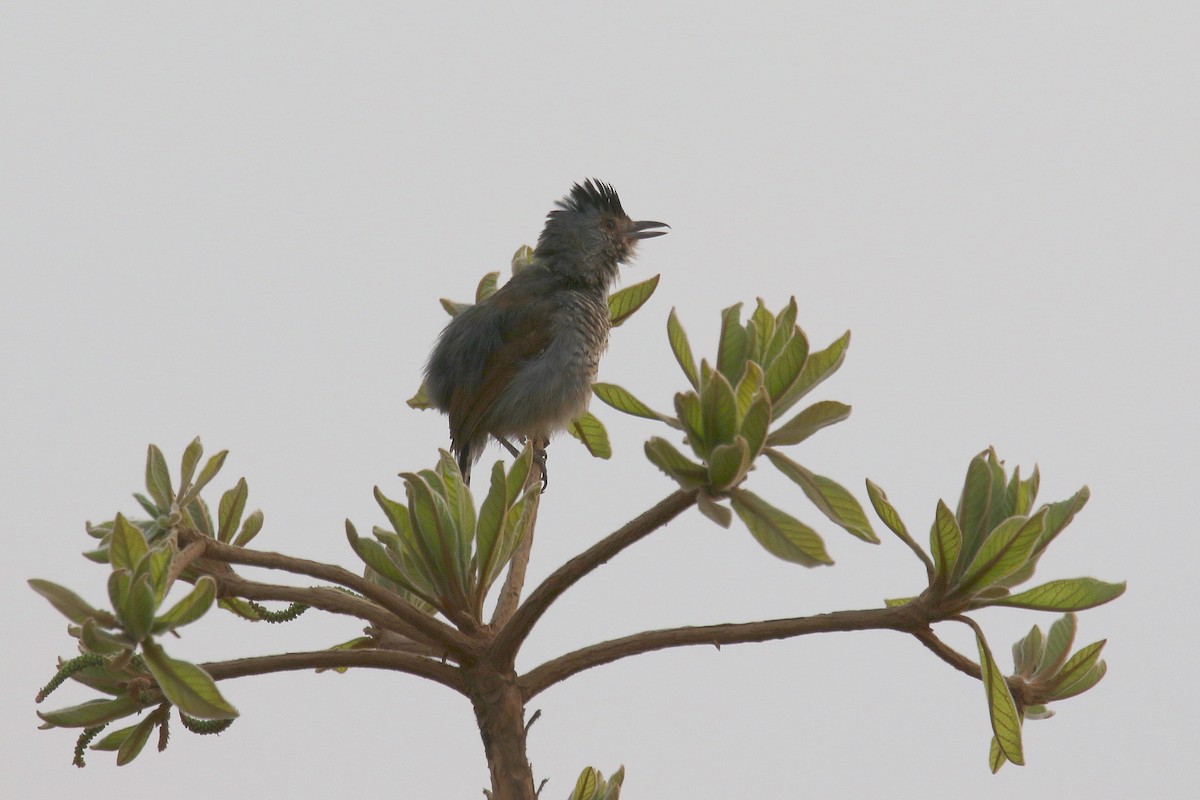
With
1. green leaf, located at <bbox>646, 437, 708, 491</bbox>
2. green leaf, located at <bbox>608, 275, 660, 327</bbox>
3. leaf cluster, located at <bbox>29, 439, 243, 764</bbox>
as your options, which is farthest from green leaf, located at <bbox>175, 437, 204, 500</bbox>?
green leaf, located at <bbox>608, 275, 660, 327</bbox>

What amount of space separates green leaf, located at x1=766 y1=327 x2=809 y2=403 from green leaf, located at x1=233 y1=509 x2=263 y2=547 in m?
0.84

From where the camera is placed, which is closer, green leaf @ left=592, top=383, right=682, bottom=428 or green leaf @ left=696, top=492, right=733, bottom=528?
green leaf @ left=696, top=492, right=733, bottom=528

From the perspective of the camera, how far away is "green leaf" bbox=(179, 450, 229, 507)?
163 cm

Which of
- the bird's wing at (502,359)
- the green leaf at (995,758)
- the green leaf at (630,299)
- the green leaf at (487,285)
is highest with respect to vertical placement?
the bird's wing at (502,359)

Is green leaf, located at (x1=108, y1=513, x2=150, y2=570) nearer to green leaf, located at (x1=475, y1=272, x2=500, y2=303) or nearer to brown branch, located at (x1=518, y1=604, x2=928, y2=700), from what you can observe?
brown branch, located at (x1=518, y1=604, x2=928, y2=700)

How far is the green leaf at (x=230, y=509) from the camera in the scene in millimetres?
1789

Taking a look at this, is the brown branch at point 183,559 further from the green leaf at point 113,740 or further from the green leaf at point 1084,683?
the green leaf at point 1084,683

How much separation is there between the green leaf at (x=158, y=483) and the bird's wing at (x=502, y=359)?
2178mm

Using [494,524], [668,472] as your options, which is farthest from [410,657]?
[668,472]

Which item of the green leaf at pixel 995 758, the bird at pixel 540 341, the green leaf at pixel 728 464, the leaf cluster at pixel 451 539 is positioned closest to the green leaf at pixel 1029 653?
the green leaf at pixel 995 758

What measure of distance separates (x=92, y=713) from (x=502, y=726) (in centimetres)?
53

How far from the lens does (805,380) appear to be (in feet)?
5.05

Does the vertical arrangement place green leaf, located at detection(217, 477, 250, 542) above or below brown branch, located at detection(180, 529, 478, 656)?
above

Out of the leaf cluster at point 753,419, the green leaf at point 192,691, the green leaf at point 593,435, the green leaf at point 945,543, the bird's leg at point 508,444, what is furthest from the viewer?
the bird's leg at point 508,444
